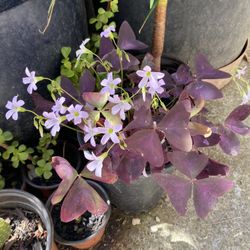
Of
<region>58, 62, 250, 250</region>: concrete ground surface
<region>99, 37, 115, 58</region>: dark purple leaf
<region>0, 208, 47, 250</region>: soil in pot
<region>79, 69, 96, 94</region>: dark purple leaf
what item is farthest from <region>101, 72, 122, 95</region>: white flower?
→ <region>58, 62, 250, 250</region>: concrete ground surface

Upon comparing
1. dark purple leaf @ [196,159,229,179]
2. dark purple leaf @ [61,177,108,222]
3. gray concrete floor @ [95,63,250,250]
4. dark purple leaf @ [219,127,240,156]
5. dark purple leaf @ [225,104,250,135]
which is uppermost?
dark purple leaf @ [61,177,108,222]

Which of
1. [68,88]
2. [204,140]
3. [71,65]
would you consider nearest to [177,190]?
[204,140]

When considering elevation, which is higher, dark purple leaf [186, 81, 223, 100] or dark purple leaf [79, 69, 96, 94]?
dark purple leaf [79, 69, 96, 94]

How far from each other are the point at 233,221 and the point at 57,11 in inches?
39.5

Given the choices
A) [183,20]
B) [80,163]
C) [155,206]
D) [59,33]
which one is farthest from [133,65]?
[155,206]

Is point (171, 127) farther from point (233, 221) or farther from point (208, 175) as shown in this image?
point (233, 221)

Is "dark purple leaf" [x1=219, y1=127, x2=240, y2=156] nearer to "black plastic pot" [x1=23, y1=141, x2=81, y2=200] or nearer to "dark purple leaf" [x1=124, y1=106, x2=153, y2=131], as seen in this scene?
"dark purple leaf" [x1=124, y1=106, x2=153, y2=131]

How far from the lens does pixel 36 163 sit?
1.43 meters

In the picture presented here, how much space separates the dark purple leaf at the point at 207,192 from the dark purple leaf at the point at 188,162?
0.03 meters

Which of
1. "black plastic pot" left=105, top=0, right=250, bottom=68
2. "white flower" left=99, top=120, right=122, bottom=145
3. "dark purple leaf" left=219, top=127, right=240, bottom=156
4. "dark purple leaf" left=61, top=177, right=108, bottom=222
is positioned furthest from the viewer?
"black plastic pot" left=105, top=0, right=250, bottom=68

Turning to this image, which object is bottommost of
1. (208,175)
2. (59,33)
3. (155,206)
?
(155,206)

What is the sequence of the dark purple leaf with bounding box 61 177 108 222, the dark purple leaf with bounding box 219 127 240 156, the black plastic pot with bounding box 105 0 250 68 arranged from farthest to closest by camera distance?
the black plastic pot with bounding box 105 0 250 68 < the dark purple leaf with bounding box 219 127 240 156 < the dark purple leaf with bounding box 61 177 108 222

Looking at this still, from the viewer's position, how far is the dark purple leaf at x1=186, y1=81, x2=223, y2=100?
1.14 m

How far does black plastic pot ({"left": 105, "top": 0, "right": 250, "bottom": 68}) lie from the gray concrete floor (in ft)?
1.81
